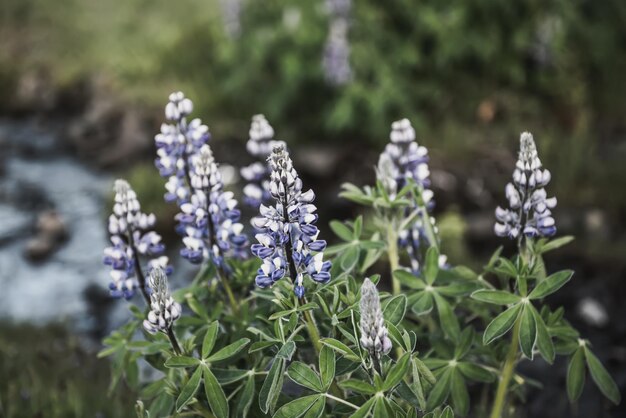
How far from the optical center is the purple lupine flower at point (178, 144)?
2.63 metres

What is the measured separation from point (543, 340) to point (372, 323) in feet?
2.57

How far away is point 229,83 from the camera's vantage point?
23.4 ft

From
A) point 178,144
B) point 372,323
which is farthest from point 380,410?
point 178,144

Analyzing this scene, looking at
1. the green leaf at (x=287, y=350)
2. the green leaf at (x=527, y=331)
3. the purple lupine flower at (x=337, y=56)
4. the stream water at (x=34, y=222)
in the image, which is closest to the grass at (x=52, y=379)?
the stream water at (x=34, y=222)

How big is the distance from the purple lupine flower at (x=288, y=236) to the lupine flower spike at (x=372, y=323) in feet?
0.90

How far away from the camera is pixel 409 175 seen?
2.86 meters

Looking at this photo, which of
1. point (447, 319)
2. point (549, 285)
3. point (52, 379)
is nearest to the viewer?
point (549, 285)

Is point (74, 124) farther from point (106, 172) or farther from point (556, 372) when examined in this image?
point (556, 372)

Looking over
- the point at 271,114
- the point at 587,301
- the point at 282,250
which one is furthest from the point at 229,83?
the point at 282,250

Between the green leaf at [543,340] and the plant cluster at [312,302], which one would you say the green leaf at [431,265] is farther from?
the green leaf at [543,340]

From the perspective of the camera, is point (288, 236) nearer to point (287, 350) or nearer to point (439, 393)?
point (287, 350)

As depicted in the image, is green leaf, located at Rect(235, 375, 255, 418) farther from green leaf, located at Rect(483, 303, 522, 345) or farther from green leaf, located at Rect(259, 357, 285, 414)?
green leaf, located at Rect(483, 303, 522, 345)

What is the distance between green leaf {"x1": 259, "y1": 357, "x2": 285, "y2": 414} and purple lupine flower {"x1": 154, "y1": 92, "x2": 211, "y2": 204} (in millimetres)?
779

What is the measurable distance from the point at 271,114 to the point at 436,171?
1682mm
